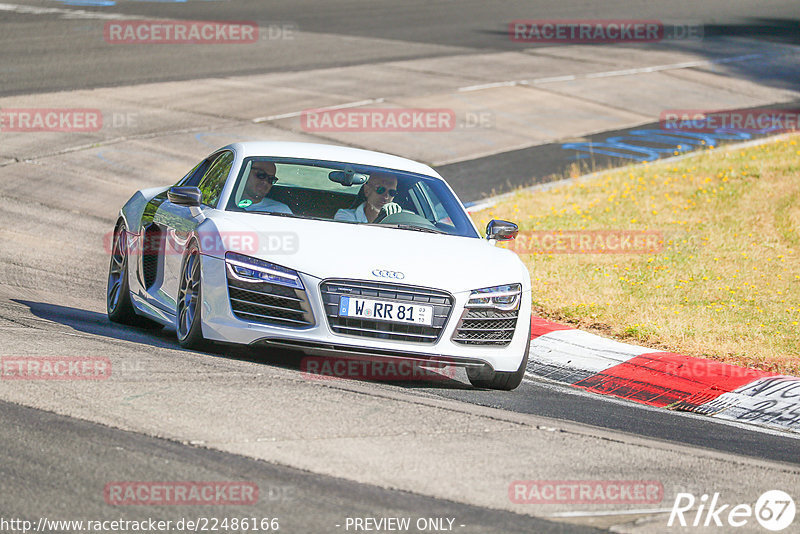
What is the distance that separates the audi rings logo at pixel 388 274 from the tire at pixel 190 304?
1106 millimetres

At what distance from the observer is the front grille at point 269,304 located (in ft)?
22.9

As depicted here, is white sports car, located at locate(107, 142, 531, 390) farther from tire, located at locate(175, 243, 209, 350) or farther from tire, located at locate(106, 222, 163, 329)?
tire, located at locate(106, 222, 163, 329)

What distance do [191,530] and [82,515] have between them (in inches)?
16.3

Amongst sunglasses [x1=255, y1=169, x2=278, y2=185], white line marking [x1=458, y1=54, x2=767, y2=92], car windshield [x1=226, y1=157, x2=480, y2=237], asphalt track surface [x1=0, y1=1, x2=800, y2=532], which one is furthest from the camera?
white line marking [x1=458, y1=54, x2=767, y2=92]

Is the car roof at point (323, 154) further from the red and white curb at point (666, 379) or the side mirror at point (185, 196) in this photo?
the red and white curb at point (666, 379)

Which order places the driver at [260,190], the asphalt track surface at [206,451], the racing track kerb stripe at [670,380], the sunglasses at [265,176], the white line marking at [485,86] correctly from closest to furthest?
the asphalt track surface at [206,451] → the driver at [260,190] → the sunglasses at [265,176] → the racing track kerb stripe at [670,380] → the white line marking at [485,86]

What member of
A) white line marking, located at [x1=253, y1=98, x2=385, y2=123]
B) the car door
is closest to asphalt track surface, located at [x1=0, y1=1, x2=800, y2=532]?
the car door

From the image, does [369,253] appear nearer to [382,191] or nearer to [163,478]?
[382,191]

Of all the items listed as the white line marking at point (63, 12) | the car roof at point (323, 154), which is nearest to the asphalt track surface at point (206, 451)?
the car roof at point (323, 154)

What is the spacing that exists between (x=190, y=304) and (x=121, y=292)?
1.74m

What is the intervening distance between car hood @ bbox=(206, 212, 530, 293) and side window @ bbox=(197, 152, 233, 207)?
1.73 feet

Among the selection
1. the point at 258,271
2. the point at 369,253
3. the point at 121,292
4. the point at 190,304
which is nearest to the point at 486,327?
the point at 369,253

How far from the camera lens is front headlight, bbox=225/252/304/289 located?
697cm

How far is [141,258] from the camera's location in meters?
8.75
